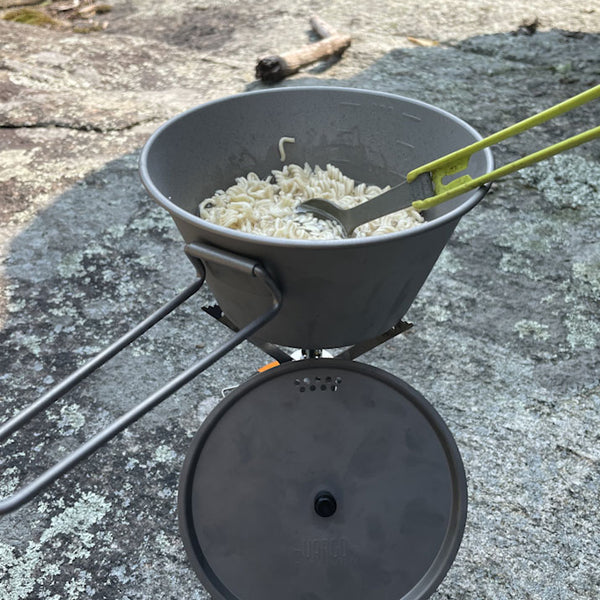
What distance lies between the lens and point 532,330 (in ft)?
9.65

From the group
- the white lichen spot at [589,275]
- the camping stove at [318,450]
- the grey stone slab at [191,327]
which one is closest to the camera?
the camping stove at [318,450]

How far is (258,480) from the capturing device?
1.61m

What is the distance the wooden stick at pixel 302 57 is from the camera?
4926 millimetres

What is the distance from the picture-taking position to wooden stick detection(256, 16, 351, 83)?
4.93m

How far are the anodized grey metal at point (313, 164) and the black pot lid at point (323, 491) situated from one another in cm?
18

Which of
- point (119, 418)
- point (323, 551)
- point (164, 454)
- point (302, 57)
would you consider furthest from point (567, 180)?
point (119, 418)

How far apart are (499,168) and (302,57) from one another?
4.10 metres

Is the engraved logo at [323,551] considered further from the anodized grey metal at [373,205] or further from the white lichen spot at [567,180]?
the white lichen spot at [567,180]

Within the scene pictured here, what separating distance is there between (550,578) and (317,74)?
4.29m

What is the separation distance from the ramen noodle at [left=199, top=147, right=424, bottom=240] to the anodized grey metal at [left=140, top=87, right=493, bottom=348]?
50mm

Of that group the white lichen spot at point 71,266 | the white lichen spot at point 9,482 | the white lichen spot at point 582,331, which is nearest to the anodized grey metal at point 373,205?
the white lichen spot at point 9,482

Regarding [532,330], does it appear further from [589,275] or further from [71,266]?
[71,266]

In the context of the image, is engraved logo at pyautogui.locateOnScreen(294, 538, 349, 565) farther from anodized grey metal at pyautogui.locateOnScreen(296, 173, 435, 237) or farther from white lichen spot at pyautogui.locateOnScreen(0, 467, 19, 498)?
white lichen spot at pyautogui.locateOnScreen(0, 467, 19, 498)

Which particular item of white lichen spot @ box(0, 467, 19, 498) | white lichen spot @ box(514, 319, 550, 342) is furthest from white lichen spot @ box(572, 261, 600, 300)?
white lichen spot @ box(0, 467, 19, 498)
